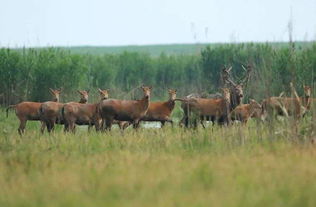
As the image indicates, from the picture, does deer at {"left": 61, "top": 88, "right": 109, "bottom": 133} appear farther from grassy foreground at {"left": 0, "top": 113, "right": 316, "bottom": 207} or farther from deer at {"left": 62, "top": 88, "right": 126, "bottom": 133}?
grassy foreground at {"left": 0, "top": 113, "right": 316, "bottom": 207}

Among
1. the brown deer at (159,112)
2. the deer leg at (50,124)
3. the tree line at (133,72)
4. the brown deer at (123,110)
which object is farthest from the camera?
the brown deer at (159,112)

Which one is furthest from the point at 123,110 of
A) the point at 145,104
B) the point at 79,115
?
the point at 79,115

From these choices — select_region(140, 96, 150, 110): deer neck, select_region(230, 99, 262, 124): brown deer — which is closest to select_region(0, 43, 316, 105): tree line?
select_region(230, 99, 262, 124): brown deer

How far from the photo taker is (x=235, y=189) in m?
10.2

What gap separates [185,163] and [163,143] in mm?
2935

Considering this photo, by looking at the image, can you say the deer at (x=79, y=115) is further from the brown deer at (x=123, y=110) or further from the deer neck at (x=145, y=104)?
the deer neck at (x=145, y=104)

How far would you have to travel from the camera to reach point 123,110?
21312 millimetres

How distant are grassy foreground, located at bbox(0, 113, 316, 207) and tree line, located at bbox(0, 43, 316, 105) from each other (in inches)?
65.5

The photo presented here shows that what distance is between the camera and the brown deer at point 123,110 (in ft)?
69.3

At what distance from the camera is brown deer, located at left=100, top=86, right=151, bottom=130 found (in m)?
21.1

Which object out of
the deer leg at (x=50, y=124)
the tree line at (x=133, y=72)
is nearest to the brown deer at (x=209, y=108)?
the tree line at (x=133, y=72)

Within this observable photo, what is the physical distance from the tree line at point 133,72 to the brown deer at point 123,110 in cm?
266

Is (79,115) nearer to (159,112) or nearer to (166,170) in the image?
(159,112)

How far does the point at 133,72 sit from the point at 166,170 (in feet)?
135
